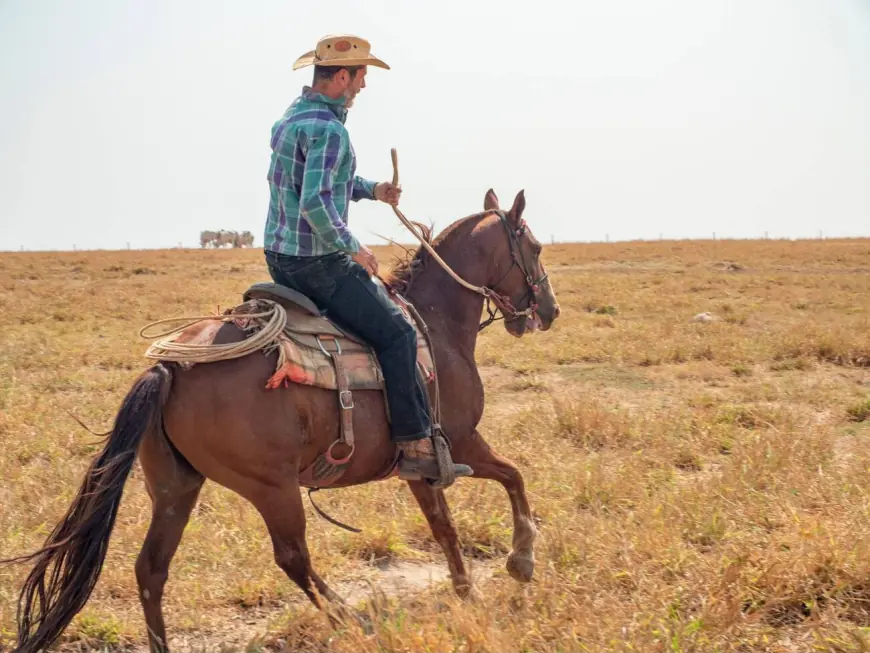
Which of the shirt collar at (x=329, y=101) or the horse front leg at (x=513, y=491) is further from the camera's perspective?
the horse front leg at (x=513, y=491)

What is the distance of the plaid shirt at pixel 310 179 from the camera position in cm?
411

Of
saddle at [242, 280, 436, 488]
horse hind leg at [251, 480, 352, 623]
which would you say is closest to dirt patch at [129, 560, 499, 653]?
horse hind leg at [251, 480, 352, 623]

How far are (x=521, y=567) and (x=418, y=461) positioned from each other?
37.9 inches

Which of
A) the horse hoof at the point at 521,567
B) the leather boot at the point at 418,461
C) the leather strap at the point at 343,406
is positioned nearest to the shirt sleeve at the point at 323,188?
the leather strap at the point at 343,406

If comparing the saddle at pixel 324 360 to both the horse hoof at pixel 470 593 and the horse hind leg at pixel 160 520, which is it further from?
the horse hoof at pixel 470 593

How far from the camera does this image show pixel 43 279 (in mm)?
25375

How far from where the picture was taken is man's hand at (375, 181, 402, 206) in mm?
5027

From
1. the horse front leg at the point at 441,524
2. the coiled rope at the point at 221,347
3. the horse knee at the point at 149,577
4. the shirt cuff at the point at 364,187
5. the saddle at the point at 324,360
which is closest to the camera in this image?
the coiled rope at the point at 221,347

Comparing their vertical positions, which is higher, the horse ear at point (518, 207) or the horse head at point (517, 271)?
the horse ear at point (518, 207)

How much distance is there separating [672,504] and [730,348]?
24.8ft

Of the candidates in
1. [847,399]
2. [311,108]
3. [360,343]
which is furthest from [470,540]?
[847,399]

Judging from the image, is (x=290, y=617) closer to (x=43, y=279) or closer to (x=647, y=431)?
(x=647, y=431)

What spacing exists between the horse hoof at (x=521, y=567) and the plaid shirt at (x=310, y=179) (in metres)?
2.08

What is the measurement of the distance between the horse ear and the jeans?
1.37 meters
